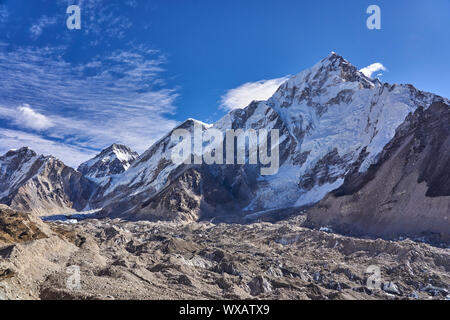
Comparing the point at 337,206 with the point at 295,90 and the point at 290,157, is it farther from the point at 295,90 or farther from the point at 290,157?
the point at 295,90

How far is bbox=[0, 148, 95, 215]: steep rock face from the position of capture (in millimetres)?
117500

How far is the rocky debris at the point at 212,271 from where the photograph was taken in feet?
63.1

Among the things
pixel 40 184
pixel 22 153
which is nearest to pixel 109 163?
pixel 22 153

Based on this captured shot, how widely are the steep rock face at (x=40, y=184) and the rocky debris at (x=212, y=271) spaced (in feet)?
289

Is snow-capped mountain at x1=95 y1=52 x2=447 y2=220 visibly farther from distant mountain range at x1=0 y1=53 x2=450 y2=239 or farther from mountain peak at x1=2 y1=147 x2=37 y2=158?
mountain peak at x1=2 y1=147 x2=37 y2=158

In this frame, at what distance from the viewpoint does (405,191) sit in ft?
165

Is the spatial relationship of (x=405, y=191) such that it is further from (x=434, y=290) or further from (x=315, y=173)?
(x=315, y=173)

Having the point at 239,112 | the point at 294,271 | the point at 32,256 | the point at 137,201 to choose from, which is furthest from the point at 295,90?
the point at 32,256

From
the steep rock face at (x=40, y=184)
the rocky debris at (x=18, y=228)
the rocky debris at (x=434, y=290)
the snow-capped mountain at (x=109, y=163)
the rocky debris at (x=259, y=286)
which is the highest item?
the snow-capped mountain at (x=109, y=163)

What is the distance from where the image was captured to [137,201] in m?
105

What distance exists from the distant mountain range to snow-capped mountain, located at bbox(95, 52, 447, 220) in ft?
1.13

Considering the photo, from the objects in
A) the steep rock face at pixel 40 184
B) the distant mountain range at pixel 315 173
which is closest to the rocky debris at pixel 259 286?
the distant mountain range at pixel 315 173

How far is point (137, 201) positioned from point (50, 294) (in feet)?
291

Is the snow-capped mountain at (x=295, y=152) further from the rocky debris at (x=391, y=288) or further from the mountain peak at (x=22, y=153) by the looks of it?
the rocky debris at (x=391, y=288)
